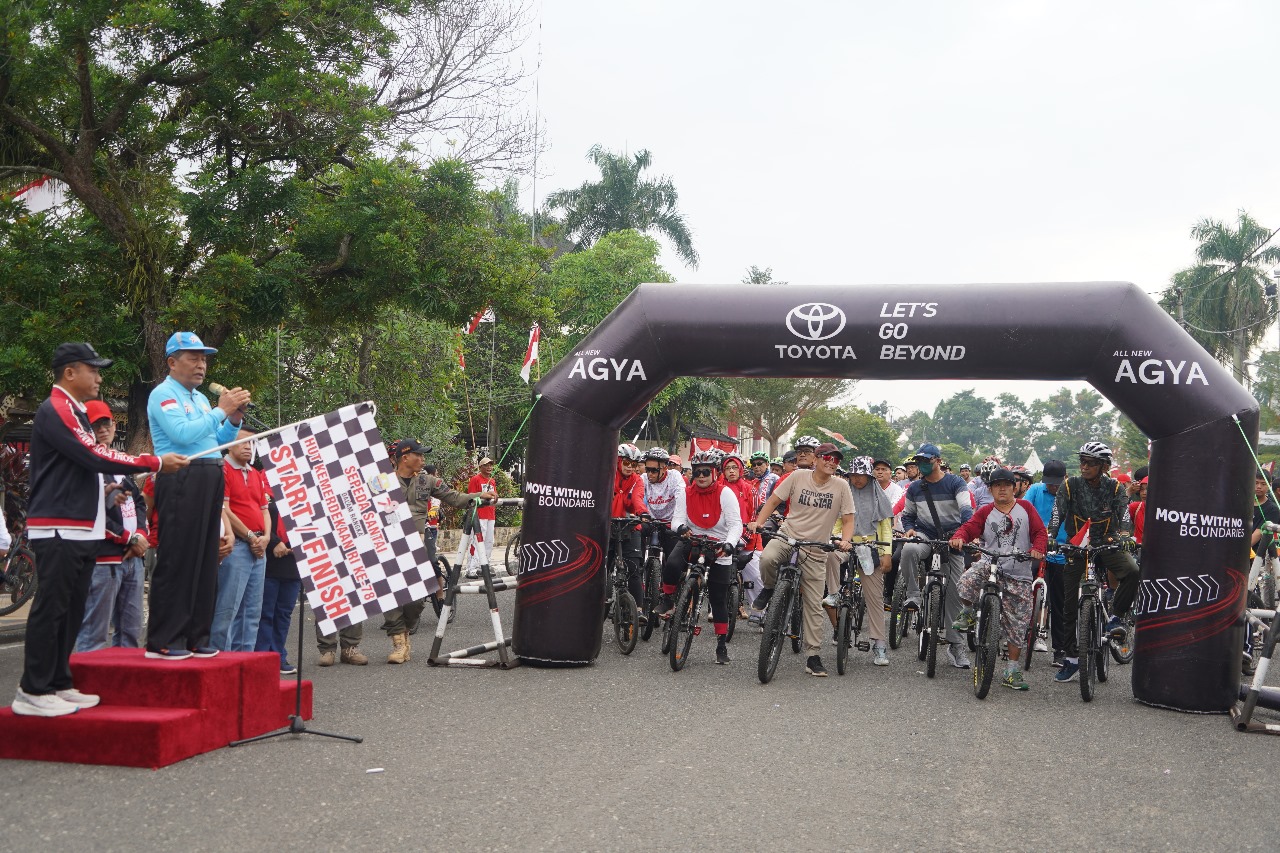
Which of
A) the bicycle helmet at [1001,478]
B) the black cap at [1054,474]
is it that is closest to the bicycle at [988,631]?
the bicycle helmet at [1001,478]

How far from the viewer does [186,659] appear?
6441 millimetres

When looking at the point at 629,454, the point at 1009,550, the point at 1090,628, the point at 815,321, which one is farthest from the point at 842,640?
the point at 629,454

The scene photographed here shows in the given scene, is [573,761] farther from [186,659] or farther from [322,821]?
[186,659]

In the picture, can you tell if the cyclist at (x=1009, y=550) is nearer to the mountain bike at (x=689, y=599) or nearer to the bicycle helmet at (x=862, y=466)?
the bicycle helmet at (x=862, y=466)

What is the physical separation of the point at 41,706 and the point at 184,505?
4.14 feet

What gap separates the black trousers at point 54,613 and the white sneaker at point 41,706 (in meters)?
0.03

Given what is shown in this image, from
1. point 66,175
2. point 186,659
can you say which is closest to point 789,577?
point 186,659

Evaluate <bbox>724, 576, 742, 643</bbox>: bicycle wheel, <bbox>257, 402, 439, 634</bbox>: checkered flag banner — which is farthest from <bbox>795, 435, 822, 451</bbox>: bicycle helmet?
<bbox>257, 402, 439, 634</bbox>: checkered flag banner

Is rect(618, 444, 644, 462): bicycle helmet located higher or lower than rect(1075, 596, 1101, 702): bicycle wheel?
higher

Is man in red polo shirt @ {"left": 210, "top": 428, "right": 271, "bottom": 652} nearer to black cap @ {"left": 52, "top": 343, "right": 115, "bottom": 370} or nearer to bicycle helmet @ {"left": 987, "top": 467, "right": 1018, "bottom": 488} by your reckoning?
black cap @ {"left": 52, "top": 343, "right": 115, "bottom": 370}

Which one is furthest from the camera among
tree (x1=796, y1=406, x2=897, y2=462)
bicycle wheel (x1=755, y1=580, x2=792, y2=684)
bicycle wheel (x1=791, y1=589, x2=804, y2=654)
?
tree (x1=796, y1=406, x2=897, y2=462)

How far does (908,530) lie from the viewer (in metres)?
11.7

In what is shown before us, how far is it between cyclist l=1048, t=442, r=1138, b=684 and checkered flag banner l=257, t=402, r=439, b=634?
5.94m

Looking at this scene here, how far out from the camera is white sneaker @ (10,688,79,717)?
5934 mm
